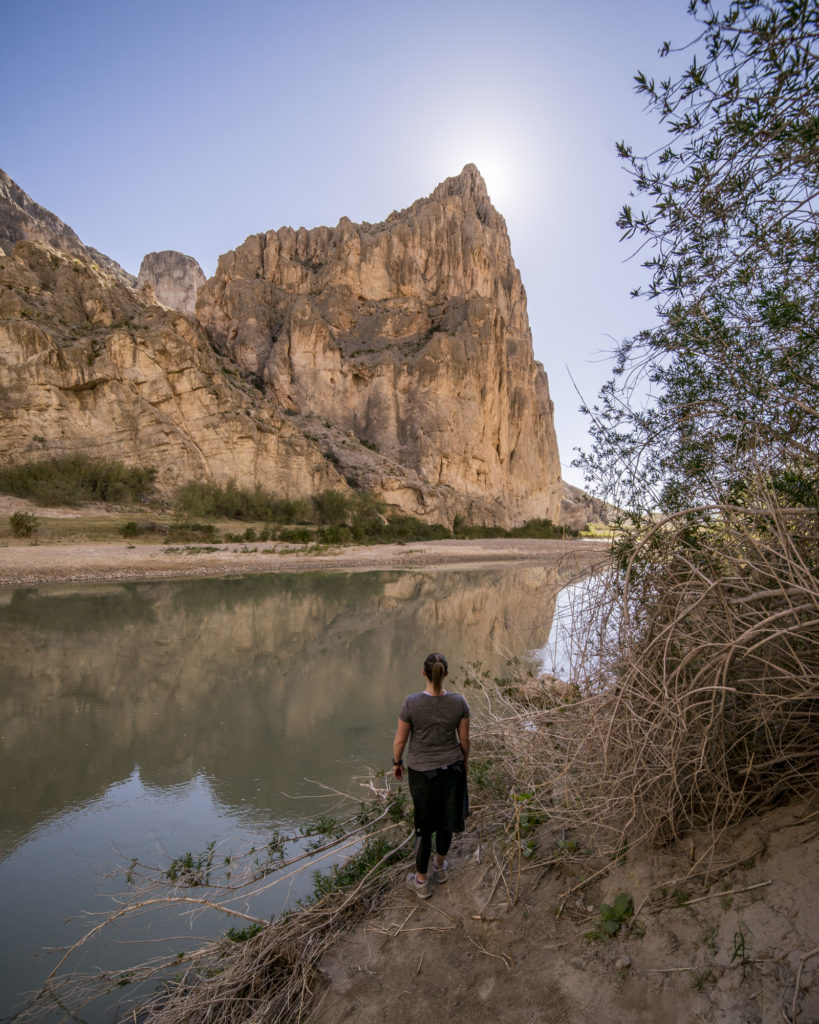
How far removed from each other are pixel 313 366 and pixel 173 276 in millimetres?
54145

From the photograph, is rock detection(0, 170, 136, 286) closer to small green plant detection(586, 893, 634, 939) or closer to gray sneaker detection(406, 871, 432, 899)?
gray sneaker detection(406, 871, 432, 899)

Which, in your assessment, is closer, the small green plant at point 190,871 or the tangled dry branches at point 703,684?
the tangled dry branches at point 703,684

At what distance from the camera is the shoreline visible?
803 inches

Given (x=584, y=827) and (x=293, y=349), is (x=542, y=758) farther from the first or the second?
(x=293, y=349)

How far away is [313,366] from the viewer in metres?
53.2

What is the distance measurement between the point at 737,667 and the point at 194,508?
33.8 meters

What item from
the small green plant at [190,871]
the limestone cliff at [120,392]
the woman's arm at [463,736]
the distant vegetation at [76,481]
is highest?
the limestone cliff at [120,392]

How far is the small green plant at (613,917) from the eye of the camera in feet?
7.93

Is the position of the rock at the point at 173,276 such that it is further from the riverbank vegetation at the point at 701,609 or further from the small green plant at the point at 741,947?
the small green plant at the point at 741,947

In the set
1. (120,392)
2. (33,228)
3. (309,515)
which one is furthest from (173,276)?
(309,515)

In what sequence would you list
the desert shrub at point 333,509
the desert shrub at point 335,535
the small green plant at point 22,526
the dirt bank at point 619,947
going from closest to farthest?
the dirt bank at point 619,947, the small green plant at point 22,526, the desert shrub at point 335,535, the desert shrub at point 333,509

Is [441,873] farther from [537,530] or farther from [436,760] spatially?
[537,530]

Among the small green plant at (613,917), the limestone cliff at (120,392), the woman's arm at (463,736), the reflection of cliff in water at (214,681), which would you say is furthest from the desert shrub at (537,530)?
the small green plant at (613,917)

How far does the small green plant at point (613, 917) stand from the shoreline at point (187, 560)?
1139 cm
